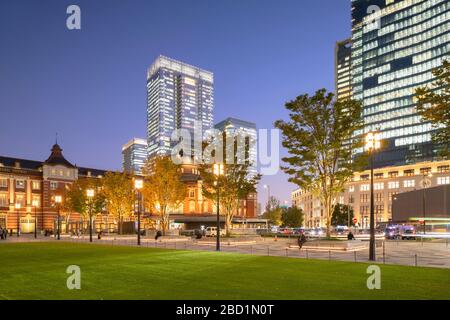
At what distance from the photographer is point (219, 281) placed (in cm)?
1844

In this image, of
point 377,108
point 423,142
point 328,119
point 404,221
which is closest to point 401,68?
point 377,108

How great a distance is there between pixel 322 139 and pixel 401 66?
151 m

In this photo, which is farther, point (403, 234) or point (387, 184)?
point (387, 184)

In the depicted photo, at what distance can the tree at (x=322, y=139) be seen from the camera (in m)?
38.8

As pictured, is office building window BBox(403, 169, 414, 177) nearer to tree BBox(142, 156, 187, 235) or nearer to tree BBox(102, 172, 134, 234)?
tree BBox(102, 172, 134, 234)

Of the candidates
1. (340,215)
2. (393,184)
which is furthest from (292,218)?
(393,184)

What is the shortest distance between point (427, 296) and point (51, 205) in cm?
10201

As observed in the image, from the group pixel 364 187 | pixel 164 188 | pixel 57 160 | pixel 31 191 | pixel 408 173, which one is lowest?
pixel 364 187

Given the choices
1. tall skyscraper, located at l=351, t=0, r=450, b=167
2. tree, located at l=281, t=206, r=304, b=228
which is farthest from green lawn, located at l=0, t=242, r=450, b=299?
tall skyscraper, located at l=351, t=0, r=450, b=167

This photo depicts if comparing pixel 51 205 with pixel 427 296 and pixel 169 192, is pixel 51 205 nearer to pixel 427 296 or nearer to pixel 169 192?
pixel 169 192

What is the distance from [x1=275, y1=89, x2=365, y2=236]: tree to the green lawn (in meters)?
15.2

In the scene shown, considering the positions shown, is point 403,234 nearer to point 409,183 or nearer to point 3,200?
point 3,200

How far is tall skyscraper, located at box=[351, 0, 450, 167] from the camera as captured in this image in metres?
159

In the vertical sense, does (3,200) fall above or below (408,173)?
below
